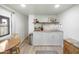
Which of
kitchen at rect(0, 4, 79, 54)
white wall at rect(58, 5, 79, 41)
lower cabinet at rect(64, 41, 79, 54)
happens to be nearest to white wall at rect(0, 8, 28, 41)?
kitchen at rect(0, 4, 79, 54)

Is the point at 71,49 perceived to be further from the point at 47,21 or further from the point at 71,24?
the point at 47,21

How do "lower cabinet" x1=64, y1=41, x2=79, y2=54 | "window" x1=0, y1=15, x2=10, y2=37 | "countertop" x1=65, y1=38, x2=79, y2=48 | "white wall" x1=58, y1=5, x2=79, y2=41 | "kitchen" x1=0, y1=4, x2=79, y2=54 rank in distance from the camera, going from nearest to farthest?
1. "window" x1=0, y1=15, x2=10, y2=37
2. "lower cabinet" x1=64, y1=41, x2=79, y2=54
3. "kitchen" x1=0, y1=4, x2=79, y2=54
4. "countertop" x1=65, y1=38, x2=79, y2=48
5. "white wall" x1=58, y1=5, x2=79, y2=41

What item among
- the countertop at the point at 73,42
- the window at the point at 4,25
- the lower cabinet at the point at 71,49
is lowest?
the lower cabinet at the point at 71,49

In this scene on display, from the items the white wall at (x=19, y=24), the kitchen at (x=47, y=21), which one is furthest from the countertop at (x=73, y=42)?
the white wall at (x=19, y=24)

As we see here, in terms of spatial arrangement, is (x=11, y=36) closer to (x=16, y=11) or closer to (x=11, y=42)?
(x=11, y=42)

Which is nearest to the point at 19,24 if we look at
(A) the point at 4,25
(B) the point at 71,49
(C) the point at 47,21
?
(A) the point at 4,25

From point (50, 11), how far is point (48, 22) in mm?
342

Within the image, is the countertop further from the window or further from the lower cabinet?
the window

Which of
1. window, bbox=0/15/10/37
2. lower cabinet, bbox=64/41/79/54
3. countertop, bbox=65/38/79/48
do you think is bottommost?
lower cabinet, bbox=64/41/79/54

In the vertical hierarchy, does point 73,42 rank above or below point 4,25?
below

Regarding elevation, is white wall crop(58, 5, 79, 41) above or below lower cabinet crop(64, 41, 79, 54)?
above

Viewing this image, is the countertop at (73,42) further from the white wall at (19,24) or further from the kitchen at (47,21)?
the white wall at (19,24)

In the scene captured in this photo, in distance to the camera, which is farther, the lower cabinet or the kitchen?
the kitchen
